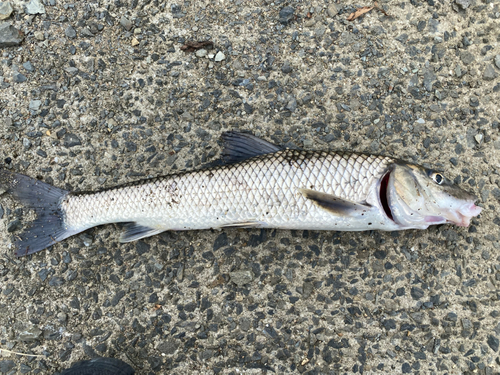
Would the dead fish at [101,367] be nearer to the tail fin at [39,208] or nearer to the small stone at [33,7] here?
the tail fin at [39,208]

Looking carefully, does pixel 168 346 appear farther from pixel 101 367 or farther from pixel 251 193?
pixel 251 193

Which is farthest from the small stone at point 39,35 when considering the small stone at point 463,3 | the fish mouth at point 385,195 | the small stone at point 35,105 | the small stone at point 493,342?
the small stone at point 493,342

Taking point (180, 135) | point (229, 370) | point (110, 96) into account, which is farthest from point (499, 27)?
point (229, 370)

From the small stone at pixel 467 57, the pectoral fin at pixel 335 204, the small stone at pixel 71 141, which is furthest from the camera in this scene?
the small stone at pixel 71 141

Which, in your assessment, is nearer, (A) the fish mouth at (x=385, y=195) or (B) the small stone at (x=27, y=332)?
(A) the fish mouth at (x=385, y=195)

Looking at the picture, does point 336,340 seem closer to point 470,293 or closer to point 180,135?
point 470,293

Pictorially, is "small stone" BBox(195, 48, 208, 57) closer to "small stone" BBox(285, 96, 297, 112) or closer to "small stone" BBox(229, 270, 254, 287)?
"small stone" BBox(285, 96, 297, 112)
